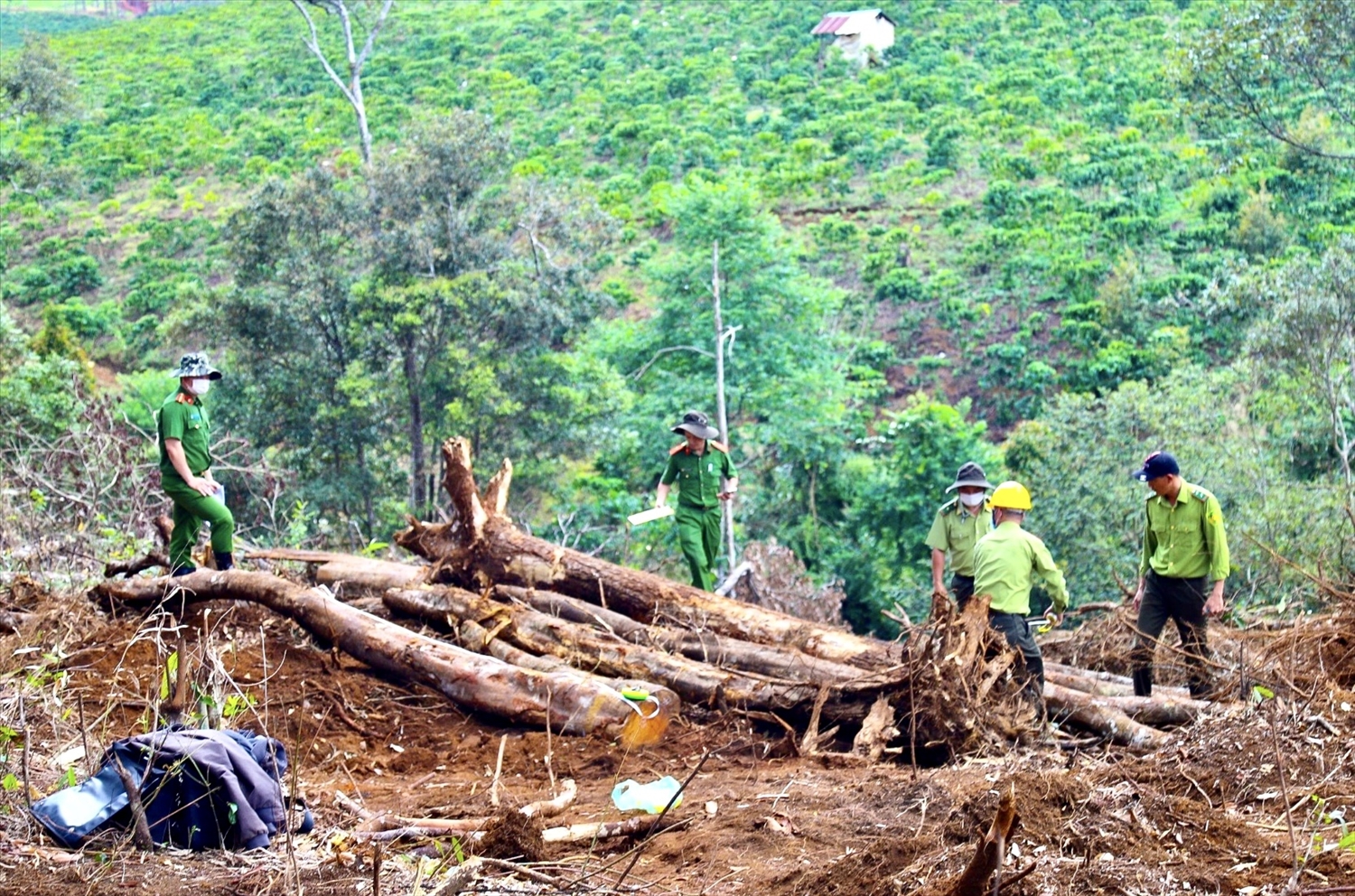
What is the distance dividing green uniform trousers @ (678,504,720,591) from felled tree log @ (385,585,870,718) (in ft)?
5.80

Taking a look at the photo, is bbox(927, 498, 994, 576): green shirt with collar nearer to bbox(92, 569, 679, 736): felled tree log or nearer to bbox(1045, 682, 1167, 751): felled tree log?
bbox(1045, 682, 1167, 751): felled tree log

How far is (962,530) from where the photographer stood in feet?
26.1

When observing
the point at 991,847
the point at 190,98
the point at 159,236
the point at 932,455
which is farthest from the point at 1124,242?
the point at 190,98

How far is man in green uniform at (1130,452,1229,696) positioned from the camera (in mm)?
6801

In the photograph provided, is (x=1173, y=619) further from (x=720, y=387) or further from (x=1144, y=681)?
(x=720, y=387)

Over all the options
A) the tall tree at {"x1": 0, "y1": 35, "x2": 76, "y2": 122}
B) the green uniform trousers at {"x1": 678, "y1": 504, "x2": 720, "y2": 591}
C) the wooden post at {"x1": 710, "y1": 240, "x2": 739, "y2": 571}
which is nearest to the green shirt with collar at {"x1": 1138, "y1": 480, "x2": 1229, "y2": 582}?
the green uniform trousers at {"x1": 678, "y1": 504, "x2": 720, "y2": 591}

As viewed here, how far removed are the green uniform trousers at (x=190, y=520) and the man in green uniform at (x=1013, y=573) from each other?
481cm

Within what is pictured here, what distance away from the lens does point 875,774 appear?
5812 mm

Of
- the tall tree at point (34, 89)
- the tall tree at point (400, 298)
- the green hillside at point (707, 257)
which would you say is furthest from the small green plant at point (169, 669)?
the tall tree at point (34, 89)

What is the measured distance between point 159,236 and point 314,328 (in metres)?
22.9

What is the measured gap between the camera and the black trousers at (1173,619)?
7.00m

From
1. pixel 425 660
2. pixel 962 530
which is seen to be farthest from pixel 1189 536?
pixel 425 660

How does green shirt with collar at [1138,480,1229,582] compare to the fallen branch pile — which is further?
green shirt with collar at [1138,480,1229,582]

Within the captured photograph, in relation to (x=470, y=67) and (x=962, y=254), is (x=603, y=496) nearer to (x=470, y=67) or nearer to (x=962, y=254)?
(x=962, y=254)
